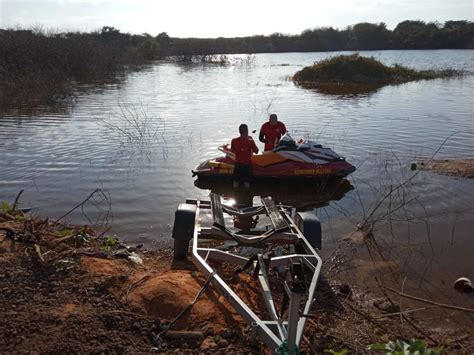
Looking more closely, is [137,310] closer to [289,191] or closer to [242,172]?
[242,172]

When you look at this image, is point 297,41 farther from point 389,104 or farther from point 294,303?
point 294,303

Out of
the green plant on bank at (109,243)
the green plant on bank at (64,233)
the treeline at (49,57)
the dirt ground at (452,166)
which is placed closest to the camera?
the green plant on bank at (64,233)

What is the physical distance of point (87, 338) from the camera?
12.8 feet

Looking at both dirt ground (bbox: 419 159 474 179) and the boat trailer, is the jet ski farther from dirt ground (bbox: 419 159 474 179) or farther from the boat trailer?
dirt ground (bbox: 419 159 474 179)

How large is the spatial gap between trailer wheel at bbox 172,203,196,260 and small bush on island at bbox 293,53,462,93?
29.1m

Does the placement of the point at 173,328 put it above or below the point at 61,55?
below

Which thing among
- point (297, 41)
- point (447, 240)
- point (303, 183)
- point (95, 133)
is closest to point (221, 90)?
point (95, 133)

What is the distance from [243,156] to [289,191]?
1.28m

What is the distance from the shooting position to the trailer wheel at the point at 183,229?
20.2 feet

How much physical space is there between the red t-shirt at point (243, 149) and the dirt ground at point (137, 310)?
14.8 feet

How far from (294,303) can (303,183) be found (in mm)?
7517

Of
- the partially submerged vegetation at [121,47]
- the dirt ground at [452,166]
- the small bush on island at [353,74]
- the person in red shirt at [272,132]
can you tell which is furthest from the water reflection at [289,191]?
the small bush on island at [353,74]

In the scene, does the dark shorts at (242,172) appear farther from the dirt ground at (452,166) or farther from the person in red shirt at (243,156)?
the dirt ground at (452,166)

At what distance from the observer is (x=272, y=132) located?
11484 millimetres
